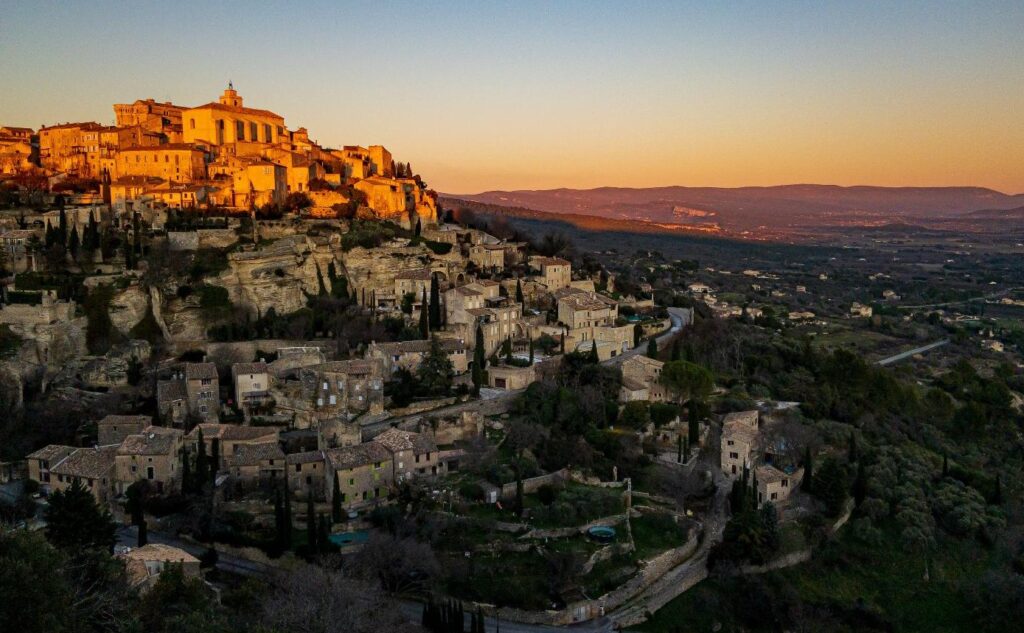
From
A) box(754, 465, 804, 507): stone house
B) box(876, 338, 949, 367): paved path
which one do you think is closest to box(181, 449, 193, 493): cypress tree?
box(754, 465, 804, 507): stone house

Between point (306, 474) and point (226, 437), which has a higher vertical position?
point (226, 437)

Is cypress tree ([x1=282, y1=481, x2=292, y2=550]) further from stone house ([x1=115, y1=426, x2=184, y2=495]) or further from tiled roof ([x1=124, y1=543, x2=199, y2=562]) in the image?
stone house ([x1=115, y1=426, x2=184, y2=495])

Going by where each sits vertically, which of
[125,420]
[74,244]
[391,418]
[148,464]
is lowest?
[148,464]

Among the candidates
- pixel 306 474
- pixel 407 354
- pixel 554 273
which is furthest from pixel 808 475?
pixel 554 273

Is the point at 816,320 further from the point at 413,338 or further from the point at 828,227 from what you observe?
the point at 828,227

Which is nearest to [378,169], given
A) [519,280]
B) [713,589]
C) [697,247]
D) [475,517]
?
[519,280]

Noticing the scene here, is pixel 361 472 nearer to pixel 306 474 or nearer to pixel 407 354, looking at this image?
pixel 306 474

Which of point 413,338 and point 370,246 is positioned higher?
point 370,246
